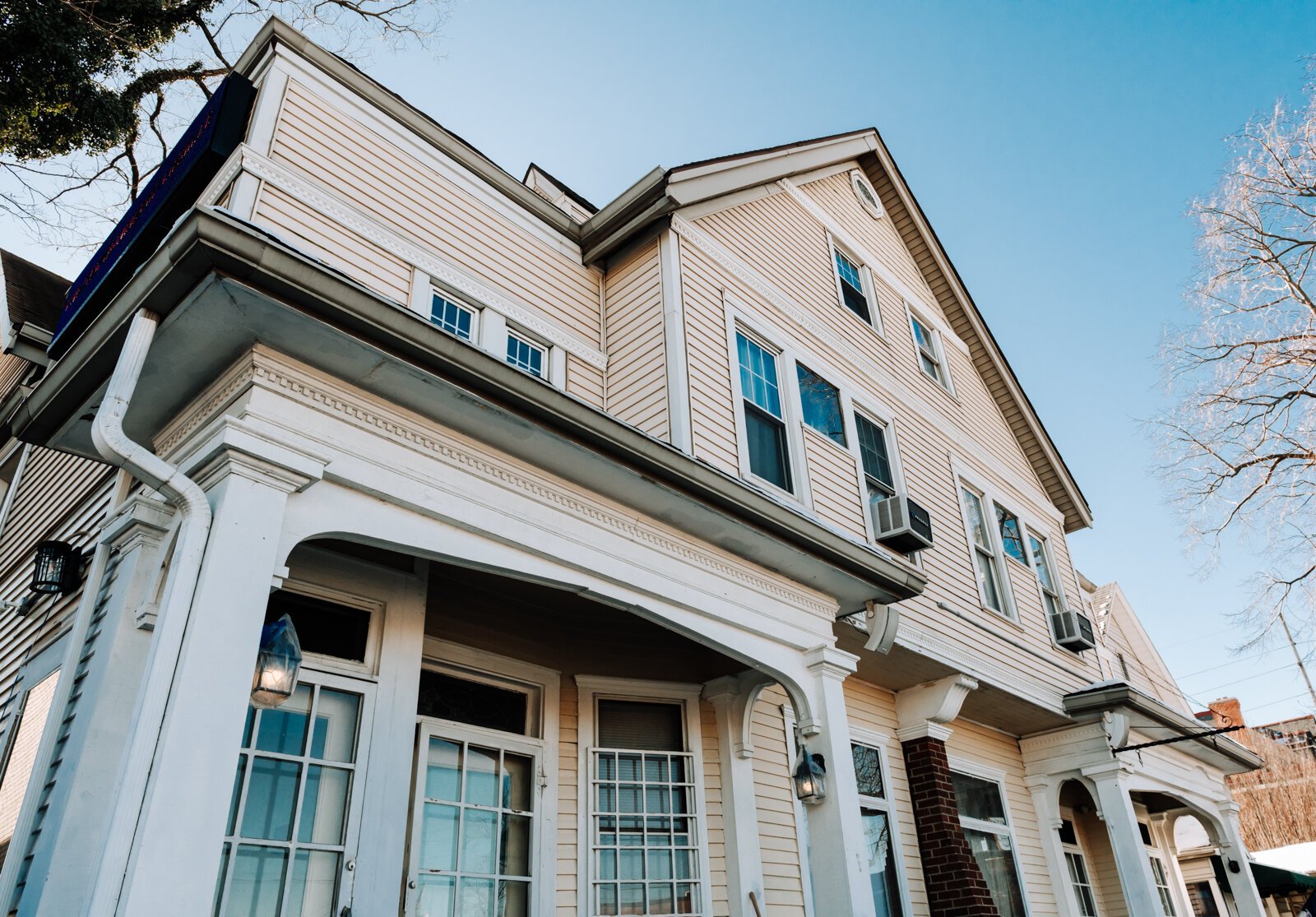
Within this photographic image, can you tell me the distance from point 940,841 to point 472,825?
462 centimetres

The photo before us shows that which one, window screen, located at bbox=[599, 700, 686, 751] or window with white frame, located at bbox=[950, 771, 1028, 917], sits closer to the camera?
window screen, located at bbox=[599, 700, 686, 751]

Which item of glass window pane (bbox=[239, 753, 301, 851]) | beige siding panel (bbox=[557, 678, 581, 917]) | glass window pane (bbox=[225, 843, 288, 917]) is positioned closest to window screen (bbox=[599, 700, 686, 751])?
beige siding panel (bbox=[557, 678, 581, 917])

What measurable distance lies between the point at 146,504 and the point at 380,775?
1.79m

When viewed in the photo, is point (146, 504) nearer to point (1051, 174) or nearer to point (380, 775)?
point (380, 775)

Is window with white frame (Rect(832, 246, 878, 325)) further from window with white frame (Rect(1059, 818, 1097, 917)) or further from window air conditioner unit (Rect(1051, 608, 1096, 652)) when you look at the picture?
window with white frame (Rect(1059, 818, 1097, 917))

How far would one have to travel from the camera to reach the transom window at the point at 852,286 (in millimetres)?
10703

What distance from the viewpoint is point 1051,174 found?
38.3 ft

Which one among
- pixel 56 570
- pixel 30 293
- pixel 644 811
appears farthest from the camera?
pixel 30 293

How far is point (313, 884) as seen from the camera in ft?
14.2

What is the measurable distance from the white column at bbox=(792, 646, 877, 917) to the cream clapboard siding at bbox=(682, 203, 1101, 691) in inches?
71.9

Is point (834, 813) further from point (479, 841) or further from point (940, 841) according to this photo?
point (940, 841)

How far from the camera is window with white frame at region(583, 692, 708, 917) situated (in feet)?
19.2

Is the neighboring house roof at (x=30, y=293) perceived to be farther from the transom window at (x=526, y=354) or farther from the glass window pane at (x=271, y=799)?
the glass window pane at (x=271, y=799)

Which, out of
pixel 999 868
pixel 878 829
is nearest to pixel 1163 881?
pixel 999 868
